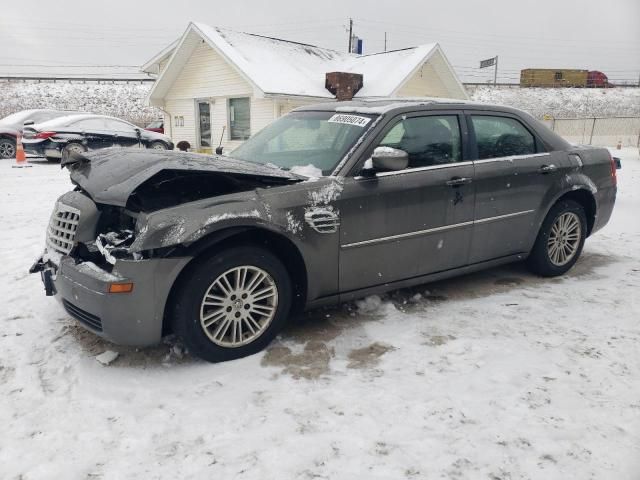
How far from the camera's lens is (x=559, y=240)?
15.8 feet

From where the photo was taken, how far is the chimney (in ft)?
55.7

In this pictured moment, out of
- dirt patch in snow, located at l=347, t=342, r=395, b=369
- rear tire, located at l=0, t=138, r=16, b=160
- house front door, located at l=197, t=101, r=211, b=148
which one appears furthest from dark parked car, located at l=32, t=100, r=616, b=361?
house front door, located at l=197, t=101, r=211, b=148

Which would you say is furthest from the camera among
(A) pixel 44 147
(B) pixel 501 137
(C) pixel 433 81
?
(C) pixel 433 81

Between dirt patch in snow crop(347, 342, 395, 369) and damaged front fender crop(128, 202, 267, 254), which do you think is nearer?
damaged front fender crop(128, 202, 267, 254)

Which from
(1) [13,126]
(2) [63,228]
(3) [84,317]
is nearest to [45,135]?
(1) [13,126]

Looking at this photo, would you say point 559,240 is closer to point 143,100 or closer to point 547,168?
point 547,168

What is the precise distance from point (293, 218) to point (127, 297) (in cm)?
109

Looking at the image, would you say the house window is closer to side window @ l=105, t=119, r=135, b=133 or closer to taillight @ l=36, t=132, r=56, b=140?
side window @ l=105, t=119, r=135, b=133

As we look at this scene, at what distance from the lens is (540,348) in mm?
3342

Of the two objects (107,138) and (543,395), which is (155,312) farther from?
(107,138)

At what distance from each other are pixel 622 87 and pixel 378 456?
6152 cm

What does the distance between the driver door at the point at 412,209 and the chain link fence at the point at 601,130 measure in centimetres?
3142

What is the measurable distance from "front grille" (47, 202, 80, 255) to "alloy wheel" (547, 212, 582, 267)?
4030mm

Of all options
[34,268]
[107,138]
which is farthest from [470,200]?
[107,138]
